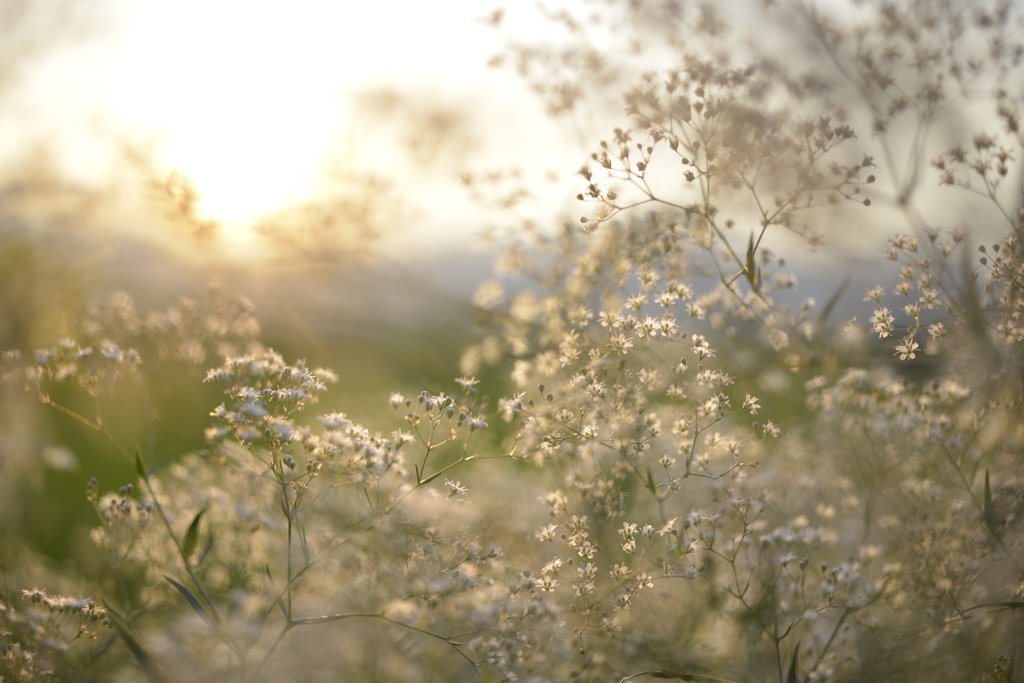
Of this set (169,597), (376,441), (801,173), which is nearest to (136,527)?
(169,597)

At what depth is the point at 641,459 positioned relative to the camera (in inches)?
57.9

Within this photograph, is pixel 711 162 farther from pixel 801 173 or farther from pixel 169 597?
pixel 169 597

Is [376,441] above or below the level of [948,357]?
below

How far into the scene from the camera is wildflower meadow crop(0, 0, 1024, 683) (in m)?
1.22

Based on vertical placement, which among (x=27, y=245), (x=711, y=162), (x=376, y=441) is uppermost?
(x=27, y=245)

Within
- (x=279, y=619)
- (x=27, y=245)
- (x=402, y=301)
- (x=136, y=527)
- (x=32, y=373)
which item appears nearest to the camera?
(x=32, y=373)

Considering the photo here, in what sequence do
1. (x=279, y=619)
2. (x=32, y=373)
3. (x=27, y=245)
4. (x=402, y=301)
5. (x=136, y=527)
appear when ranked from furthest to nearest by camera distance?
1. (x=402, y=301)
2. (x=27, y=245)
3. (x=279, y=619)
4. (x=136, y=527)
5. (x=32, y=373)

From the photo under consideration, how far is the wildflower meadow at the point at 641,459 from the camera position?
1224mm

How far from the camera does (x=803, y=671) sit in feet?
4.92

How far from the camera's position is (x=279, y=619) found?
5.73ft

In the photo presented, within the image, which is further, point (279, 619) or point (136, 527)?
point (279, 619)

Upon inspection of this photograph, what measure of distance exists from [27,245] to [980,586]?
3424 mm

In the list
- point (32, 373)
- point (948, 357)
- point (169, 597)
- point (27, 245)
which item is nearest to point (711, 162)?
point (948, 357)

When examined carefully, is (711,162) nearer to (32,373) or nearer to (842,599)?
(842,599)
